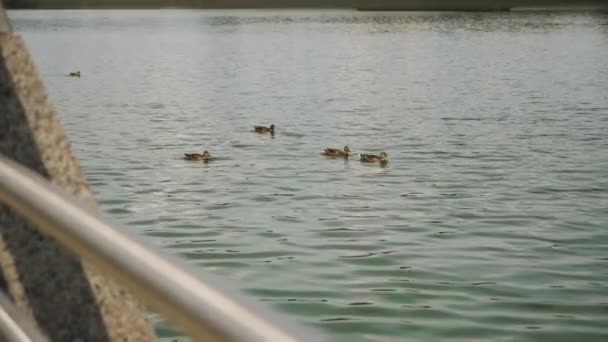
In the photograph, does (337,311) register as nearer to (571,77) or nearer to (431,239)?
(431,239)

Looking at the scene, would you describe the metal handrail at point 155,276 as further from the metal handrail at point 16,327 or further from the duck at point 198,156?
the duck at point 198,156

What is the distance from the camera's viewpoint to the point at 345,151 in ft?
69.1

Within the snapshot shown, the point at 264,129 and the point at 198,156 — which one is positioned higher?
the point at 264,129

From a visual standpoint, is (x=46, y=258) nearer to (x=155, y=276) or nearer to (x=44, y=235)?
(x=44, y=235)

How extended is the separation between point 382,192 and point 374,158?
271cm

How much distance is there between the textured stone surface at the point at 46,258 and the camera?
103 inches

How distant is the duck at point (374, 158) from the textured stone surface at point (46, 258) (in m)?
17.3

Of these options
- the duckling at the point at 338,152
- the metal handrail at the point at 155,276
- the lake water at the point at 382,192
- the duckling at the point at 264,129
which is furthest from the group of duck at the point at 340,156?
the metal handrail at the point at 155,276

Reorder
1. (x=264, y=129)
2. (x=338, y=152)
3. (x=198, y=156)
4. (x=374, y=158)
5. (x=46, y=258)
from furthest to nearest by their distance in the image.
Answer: (x=264, y=129)
(x=338, y=152)
(x=198, y=156)
(x=374, y=158)
(x=46, y=258)

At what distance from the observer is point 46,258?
8.63 ft

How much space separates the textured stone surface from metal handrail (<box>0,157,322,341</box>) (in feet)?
2.87

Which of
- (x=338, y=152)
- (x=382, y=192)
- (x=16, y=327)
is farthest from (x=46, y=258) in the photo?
(x=338, y=152)

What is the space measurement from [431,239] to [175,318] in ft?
41.1

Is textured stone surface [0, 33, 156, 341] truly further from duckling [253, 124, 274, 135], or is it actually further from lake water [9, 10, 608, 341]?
duckling [253, 124, 274, 135]
